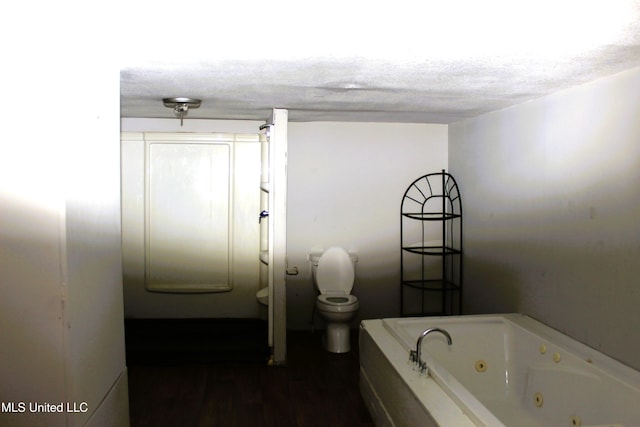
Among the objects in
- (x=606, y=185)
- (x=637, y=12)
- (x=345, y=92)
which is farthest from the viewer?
(x=345, y=92)

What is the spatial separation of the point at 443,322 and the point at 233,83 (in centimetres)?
183

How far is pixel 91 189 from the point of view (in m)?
1.87

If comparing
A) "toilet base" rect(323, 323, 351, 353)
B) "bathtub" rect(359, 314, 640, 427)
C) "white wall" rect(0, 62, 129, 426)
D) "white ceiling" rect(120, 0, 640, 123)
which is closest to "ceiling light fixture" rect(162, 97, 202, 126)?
"white ceiling" rect(120, 0, 640, 123)

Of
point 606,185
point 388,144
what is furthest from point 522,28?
point 388,144

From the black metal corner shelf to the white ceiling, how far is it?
132 centimetres

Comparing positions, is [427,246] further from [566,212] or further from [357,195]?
[566,212]

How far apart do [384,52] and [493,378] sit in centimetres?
202

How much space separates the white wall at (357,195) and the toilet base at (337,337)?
445mm

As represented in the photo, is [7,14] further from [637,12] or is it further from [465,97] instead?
[465,97]

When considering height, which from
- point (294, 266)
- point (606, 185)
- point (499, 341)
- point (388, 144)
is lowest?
point (499, 341)

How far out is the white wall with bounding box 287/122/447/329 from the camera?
4.50 metres

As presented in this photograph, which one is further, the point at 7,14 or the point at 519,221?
the point at 519,221

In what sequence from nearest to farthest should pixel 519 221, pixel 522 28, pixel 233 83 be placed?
1. pixel 522 28
2. pixel 233 83
3. pixel 519 221

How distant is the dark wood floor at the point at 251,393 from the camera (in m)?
2.98
